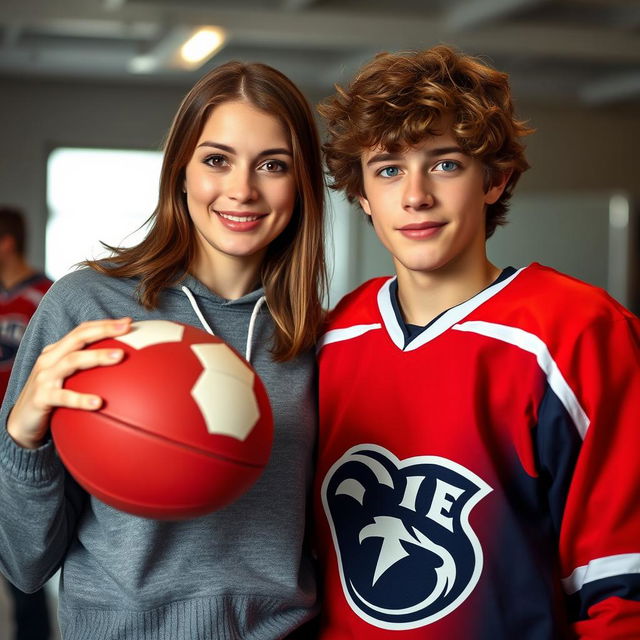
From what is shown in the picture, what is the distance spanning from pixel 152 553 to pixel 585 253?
6.10m

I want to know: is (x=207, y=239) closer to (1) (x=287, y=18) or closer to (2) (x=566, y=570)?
(2) (x=566, y=570)

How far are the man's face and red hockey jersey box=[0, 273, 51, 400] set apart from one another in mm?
2803

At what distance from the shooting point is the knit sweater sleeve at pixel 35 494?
137cm

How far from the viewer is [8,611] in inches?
169

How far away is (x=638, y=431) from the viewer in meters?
1.40

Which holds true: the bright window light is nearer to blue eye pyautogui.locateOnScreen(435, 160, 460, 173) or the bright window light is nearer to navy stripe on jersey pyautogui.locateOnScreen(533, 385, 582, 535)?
blue eye pyautogui.locateOnScreen(435, 160, 460, 173)

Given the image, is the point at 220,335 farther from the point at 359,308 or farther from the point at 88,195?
the point at 88,195

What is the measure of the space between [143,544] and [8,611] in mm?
3229

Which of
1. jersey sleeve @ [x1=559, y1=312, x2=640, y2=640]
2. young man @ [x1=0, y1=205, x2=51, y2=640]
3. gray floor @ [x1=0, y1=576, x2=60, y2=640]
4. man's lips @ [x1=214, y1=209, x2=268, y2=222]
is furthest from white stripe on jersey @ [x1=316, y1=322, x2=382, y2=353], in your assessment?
gray floor @ [x1=0, y1=576, x2=60, y2=640]

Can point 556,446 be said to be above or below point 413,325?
below

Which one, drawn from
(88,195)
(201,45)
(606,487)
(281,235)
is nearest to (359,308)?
(281,235)

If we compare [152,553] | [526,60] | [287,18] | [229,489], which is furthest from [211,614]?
[526,60]

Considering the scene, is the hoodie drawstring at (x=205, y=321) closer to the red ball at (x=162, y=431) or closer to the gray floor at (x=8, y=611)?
the red ball at (x=162, y=431)

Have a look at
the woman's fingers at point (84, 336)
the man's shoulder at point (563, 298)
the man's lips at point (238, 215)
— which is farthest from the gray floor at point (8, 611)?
the man's shoulder at point (563, 298)
